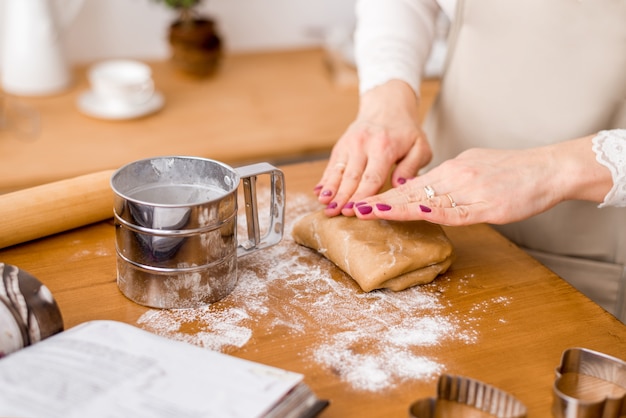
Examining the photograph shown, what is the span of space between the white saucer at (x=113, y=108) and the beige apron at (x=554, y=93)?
2.98 feet

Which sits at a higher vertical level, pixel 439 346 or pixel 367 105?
pixel 367 105

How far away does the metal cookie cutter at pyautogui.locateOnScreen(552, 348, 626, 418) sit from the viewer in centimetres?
71

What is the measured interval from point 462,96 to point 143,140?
84cm

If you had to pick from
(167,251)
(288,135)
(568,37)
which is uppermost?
(568,37)

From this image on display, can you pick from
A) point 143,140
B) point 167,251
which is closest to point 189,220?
point 167,251

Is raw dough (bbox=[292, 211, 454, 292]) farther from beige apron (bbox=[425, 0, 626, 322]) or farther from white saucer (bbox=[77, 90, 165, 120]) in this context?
white saucer (bbox=[77, 90, 165, 120])

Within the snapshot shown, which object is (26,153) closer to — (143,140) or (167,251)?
(143,140)

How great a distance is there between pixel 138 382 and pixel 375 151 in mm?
609

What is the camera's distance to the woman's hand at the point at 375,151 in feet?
3.63

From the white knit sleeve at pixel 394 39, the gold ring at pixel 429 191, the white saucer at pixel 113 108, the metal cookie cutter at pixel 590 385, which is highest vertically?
the white knit sleeve at pixel 394 39

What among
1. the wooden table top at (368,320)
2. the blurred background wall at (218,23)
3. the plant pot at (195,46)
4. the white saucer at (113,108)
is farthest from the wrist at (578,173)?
the blurred background wall at (218,23)

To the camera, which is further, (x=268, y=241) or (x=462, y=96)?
(x=462, y=96)

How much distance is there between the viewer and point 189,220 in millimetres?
833

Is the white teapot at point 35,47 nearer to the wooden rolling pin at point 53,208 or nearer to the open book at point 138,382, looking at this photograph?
the wooden rolling pin at point 53,208
